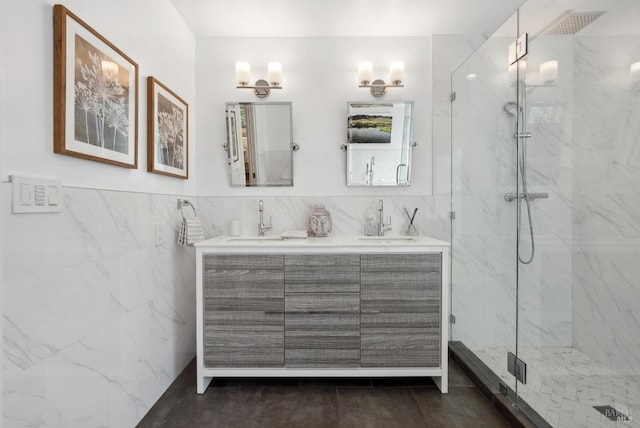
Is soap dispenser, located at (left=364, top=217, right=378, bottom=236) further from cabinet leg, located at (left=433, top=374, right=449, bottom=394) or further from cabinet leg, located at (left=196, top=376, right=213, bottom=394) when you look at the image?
cabinet leg, located at (left=196, top=376, right=213, bottom=394)

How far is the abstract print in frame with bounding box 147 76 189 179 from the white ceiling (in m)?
0.62

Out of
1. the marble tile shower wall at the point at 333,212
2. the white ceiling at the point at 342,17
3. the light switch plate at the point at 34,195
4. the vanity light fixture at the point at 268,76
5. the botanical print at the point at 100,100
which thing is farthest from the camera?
the marble tile shower wall at the point at 333,212

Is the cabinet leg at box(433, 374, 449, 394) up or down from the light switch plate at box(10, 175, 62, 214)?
down

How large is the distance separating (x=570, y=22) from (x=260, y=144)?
191 cm

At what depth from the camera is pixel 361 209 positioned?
2.61 meters

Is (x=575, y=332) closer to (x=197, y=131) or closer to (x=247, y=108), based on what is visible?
(x=247, y=108)

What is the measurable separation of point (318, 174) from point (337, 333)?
116 cm

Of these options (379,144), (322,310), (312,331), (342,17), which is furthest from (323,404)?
(342,17)

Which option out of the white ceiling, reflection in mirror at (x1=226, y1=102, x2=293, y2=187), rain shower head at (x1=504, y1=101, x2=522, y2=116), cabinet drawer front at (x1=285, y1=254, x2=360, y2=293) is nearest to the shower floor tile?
cabinet drawer front at (x1=285, y1=254, x2=360, y2=293)

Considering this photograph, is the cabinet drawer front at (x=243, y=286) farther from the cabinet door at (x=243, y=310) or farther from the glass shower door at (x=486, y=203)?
the glass shower door at (x=486, y=203)

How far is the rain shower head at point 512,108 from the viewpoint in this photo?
1.88 metres

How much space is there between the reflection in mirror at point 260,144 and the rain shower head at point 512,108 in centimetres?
142

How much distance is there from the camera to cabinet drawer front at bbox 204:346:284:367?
204cm

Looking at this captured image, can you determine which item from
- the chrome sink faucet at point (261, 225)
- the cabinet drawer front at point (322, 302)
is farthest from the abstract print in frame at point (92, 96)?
the cabinet drawer front at point (322, 302)
